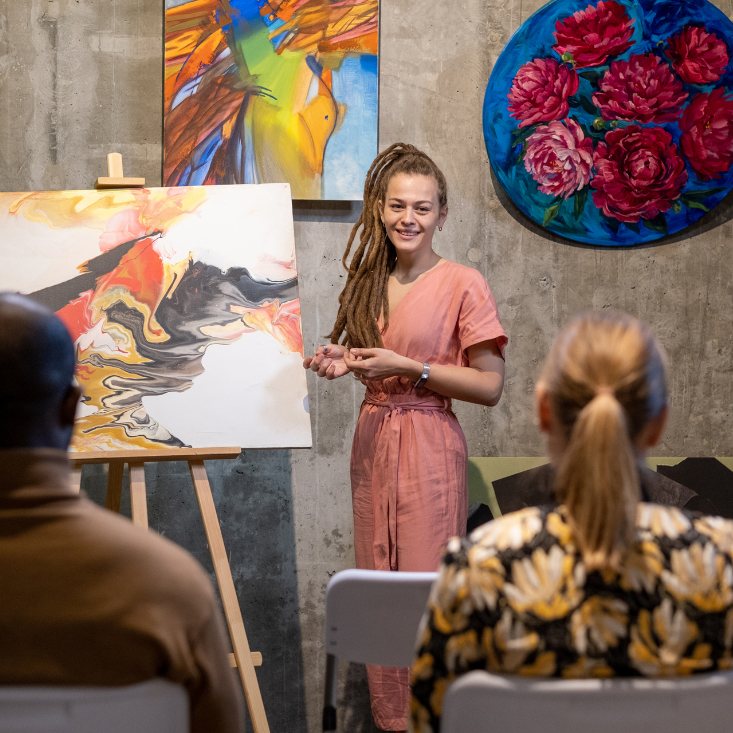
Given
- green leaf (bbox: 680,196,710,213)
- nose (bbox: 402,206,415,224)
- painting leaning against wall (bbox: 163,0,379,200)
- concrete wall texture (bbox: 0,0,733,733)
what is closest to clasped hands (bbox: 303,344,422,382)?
nose (bbox: 402,206,415,224)

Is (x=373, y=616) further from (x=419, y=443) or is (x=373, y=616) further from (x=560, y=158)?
(x=560, y=158)

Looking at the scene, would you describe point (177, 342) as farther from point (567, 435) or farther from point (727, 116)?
point (727, 116)

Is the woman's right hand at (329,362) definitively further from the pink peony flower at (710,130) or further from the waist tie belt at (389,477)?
the pink peony flower at (710,130)

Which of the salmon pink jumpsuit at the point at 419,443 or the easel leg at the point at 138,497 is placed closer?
the easel leg at the point at 138,497

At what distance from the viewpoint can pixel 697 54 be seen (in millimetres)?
2789

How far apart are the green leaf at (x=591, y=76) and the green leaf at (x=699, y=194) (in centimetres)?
51

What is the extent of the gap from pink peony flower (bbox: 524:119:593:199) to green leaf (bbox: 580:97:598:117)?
0.20ft

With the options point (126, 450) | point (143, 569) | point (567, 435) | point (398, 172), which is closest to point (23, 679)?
point (143, 569)

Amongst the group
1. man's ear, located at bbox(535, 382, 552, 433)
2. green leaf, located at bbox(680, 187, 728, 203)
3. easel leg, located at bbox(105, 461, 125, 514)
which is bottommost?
easel leg, located at bbox(105, 461, 125, 514)

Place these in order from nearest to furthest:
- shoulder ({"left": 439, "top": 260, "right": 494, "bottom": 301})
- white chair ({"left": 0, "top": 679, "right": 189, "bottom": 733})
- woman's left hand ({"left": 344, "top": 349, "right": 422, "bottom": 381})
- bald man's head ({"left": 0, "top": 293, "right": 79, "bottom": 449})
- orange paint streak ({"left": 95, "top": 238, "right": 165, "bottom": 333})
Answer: white chair ({"left": 0, "top": 679, "right": 189, "bottom": 733}) → bald man's head ({"left": 0, "top": 293, "right": 79, "bottom": 449}) → woman's left hand ({"left": 344, "top": 349, "right": 422, "bottom": 381}) → shoulder ({"left": 439, "top": 260, "right": 494, "bottom": 301}) → orange paint streak ({"left": 95, "top": 238, "right": 165, "bottom": 333})

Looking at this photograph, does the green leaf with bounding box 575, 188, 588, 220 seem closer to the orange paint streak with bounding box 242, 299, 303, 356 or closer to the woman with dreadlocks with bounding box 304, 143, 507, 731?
the woman with dreadlocks with bounding box 304, 143, 507, 731

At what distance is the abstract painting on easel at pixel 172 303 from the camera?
6.90 feet

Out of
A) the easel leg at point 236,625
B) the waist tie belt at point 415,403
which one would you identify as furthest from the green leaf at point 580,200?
the easel leg at point 236,625

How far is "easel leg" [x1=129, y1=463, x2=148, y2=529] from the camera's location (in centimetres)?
183
